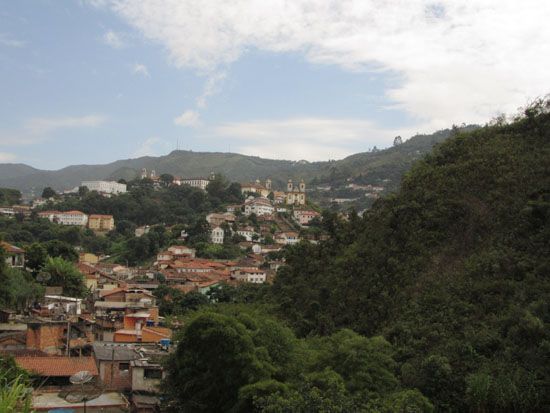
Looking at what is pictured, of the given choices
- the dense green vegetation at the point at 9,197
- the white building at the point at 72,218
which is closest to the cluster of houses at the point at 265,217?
the white building at the point at 72,218

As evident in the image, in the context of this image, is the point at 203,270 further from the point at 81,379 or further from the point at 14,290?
the point at 81,379

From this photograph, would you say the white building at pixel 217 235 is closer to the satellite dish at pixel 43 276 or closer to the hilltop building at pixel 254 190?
the hilltop building at pixel 254 190

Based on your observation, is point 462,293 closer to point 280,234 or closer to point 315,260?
point 315,260

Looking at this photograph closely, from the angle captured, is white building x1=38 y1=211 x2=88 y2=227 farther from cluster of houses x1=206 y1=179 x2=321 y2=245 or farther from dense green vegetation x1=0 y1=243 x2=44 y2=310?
dense green vegetation x1=0 y1=243 x2=44 y2=310

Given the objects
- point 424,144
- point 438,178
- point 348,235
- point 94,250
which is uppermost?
point 424,144

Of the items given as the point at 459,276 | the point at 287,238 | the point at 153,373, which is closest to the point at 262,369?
the point at 153,373

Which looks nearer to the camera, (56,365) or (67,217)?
(56,365)

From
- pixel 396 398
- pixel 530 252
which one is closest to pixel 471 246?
pixel 530 252
